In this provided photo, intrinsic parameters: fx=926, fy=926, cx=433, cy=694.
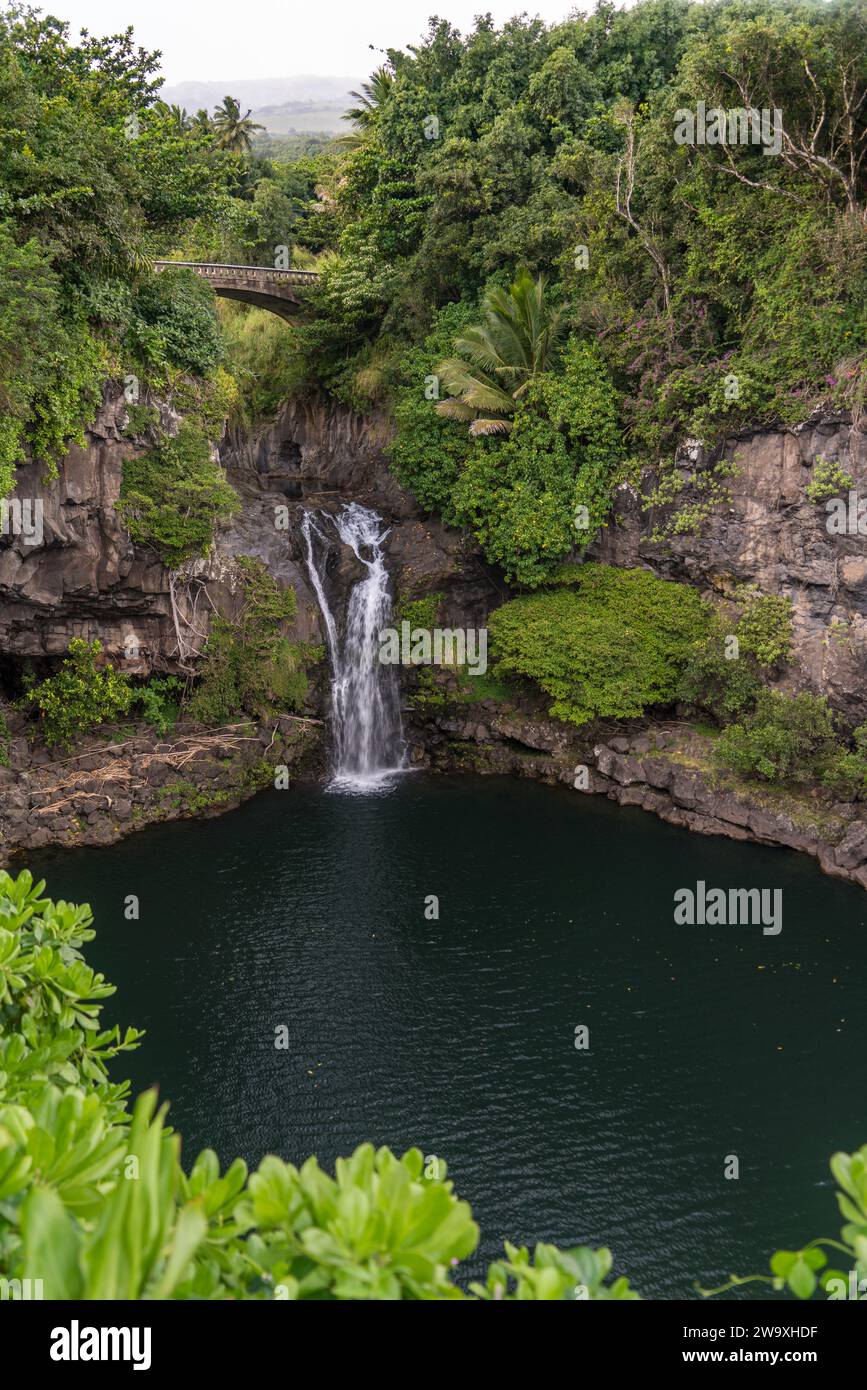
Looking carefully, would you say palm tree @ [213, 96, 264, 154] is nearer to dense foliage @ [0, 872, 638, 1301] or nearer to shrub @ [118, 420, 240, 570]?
shrub @ [118, 420, 240, 570]

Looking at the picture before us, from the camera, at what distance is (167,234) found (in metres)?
19.6

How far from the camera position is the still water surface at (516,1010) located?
10.1 meters

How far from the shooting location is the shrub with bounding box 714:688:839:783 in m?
17.6

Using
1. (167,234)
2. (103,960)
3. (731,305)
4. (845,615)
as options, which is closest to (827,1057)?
(845,615)

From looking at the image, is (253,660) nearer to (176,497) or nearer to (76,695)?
(76,695)

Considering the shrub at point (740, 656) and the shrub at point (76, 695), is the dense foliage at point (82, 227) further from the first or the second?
the shrub at point (740, 656)

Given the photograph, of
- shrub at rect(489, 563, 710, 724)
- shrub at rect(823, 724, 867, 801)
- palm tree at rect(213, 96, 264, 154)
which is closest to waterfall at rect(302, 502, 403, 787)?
shrub at rect(489, 563, 710, 724)

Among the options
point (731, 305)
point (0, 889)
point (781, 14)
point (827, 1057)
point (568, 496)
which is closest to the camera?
point (0, 889)

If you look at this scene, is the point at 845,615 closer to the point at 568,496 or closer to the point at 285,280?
the point at 568,496

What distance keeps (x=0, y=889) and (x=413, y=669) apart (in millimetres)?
17128

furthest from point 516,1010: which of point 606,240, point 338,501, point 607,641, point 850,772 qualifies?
point 606,240

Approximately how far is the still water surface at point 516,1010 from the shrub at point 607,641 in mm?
2519

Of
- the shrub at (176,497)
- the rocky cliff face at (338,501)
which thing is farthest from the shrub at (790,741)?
the shrub at (176,497)

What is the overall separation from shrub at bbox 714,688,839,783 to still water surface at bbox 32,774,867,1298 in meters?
1.61
